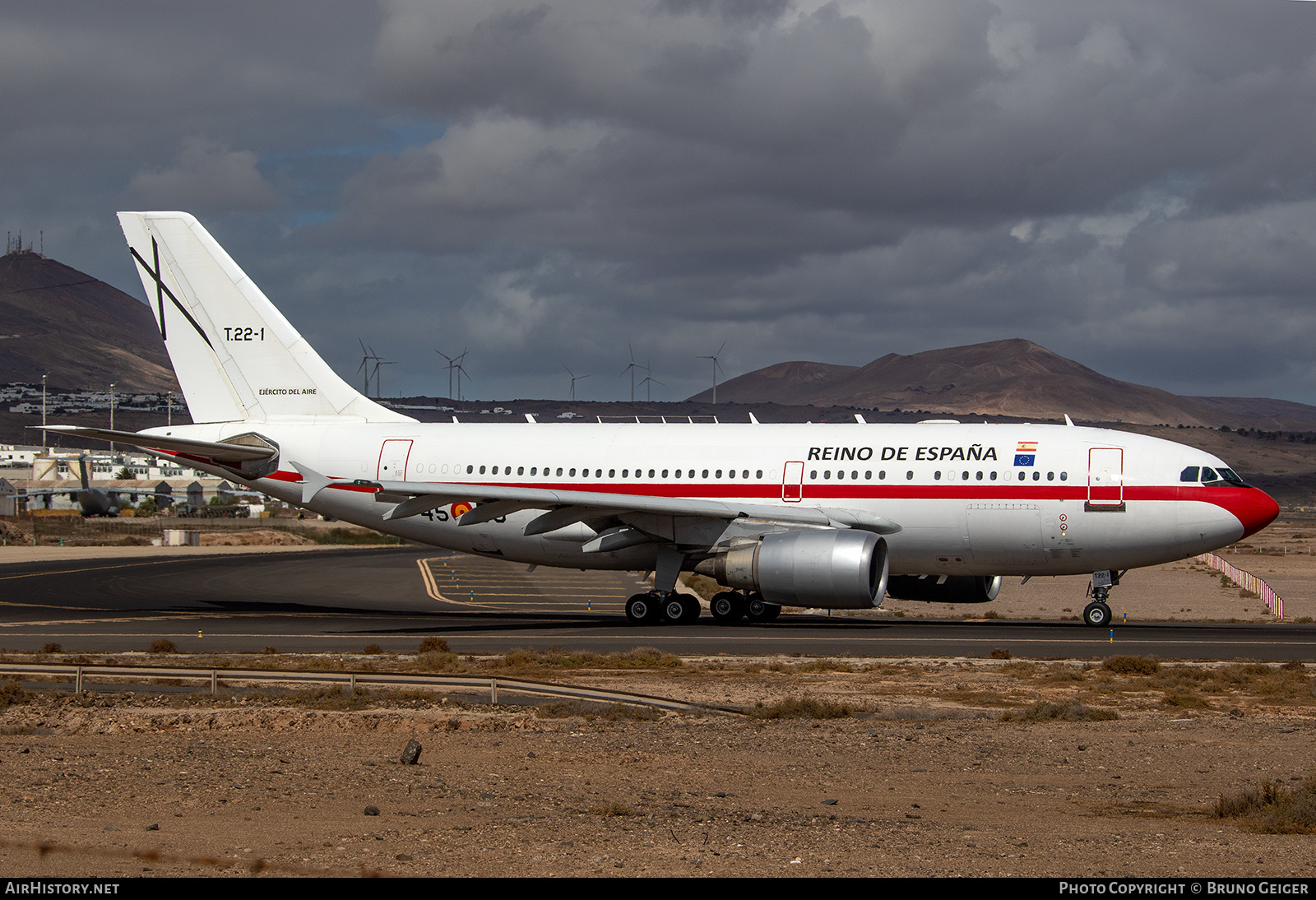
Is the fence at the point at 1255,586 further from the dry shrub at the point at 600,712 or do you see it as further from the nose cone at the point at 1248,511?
the dry shrub at the point at 600,712

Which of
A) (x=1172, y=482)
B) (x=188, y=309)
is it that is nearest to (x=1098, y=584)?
(x=1172, y=482)

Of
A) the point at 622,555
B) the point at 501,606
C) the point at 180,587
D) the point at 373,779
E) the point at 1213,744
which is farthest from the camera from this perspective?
the point at 180,587

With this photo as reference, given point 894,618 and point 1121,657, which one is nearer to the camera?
point 1121,657

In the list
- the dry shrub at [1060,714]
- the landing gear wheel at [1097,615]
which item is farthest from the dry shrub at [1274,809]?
the landing gear wheel at [1097,615]

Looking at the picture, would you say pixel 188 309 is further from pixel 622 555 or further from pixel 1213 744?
pixel 1213 744

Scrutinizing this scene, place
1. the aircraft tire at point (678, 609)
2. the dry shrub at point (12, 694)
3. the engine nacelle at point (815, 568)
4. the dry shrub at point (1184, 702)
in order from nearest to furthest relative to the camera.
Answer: the dry shrub at point (12, 694), the dry shrub at point (1184, 702), the engine nacelle at point (815, 568), the aircraft tire at point (678, 609)

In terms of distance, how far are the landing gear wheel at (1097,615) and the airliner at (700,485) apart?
56mm

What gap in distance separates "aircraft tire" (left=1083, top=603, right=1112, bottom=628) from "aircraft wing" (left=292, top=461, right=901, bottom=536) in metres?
4.94

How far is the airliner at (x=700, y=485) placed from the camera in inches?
1157

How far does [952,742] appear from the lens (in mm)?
15672

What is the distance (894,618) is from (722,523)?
790 cm

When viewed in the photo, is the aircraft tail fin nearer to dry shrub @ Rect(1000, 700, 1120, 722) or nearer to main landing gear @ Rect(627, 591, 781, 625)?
main landing gear @ Rect(627, 591, 781, 625)

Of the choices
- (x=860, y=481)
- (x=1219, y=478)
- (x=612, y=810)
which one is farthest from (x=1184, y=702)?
(x=860, y=481)

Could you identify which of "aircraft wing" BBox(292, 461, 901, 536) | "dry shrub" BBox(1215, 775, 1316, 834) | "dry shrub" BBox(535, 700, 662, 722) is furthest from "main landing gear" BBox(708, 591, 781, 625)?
"dry shrub" BBox(1215, 775, 1316, 834)
